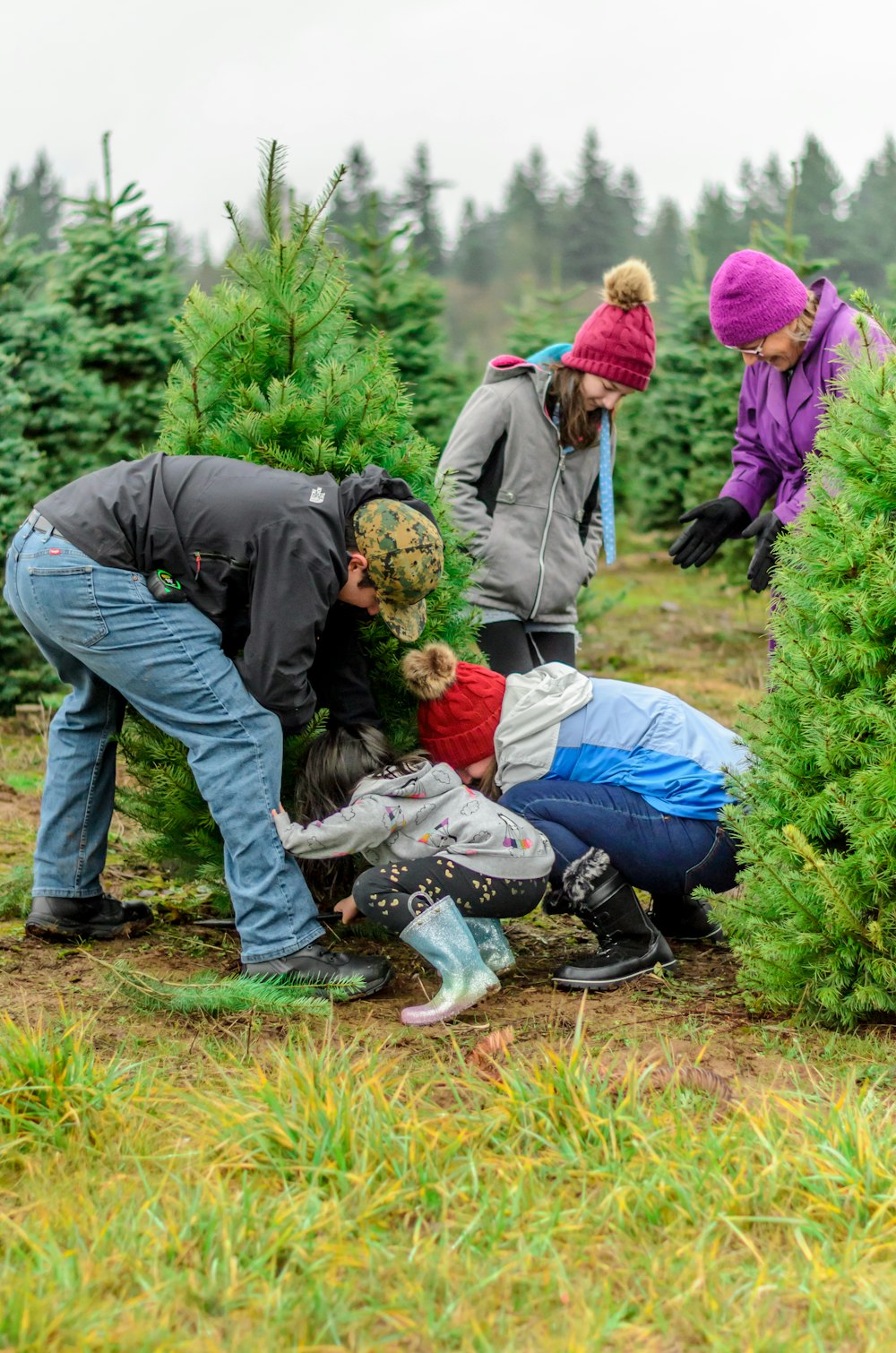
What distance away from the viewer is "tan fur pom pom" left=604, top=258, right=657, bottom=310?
14.4ft

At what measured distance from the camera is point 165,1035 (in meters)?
3.15

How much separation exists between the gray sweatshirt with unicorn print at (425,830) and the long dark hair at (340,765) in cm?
5

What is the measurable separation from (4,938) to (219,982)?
96 centimetres

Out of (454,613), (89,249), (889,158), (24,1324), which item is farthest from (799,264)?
(889,158)

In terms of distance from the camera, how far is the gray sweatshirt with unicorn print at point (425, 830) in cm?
334

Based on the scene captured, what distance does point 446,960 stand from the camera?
3.27m

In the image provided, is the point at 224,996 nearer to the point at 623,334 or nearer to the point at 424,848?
the point at 424,848

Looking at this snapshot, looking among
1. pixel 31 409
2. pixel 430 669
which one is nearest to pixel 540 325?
pixel 31 409

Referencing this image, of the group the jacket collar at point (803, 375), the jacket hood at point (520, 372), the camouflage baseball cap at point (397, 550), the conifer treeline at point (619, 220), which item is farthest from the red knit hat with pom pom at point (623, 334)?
the conifer treeline at point (619, 220)

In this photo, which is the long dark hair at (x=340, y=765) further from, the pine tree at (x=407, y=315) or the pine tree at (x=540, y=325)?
the pine tree at (x=540, y=325)

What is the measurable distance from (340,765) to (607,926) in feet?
3.01

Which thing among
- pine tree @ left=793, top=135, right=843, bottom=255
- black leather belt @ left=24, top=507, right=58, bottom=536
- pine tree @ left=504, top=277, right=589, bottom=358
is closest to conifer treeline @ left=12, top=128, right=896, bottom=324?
pine tree @ left=793, top=135, right=843, bottom=255

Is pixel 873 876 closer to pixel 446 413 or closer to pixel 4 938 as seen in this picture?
pixel 4 938

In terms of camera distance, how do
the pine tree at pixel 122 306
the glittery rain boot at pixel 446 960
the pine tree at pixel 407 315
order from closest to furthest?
the glittery rain boot at pixel 446 960, the pine tree at pixel 122 306, the pine tree at pixel 407 315
